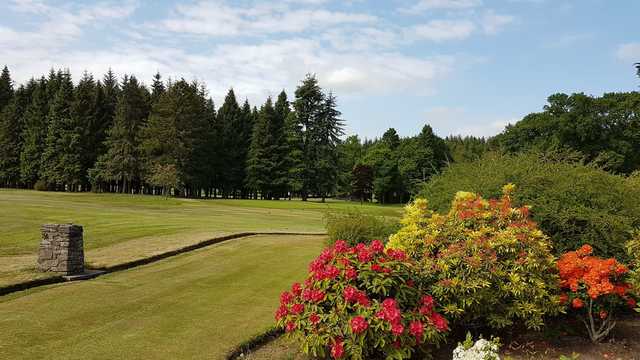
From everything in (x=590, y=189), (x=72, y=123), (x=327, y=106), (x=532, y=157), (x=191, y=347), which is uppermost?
(x=327, y=106)

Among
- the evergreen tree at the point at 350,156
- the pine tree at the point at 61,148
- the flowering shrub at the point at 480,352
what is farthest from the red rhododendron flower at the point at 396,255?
the evergreen tree at the point at 350,156

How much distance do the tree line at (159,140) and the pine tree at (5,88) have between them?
22.8 ft

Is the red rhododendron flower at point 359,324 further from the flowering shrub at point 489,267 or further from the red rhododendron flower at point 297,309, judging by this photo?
the flowering shrub at point 489,267

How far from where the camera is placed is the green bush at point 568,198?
9406 millimetres

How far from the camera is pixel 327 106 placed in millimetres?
66438

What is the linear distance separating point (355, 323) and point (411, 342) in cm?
105

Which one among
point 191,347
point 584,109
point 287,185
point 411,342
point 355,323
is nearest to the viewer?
point 355,323

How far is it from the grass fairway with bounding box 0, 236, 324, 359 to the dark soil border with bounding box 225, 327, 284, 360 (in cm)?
12

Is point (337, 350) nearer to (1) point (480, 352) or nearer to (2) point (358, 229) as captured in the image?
(1) point (480, 352)

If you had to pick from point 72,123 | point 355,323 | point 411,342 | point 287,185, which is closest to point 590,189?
point 411,342

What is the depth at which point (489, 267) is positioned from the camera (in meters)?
7.80

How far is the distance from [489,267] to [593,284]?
5.78 ft

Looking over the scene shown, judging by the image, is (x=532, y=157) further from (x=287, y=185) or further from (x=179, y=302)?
(x=287, y=185)

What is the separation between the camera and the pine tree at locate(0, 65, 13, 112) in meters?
77.5
